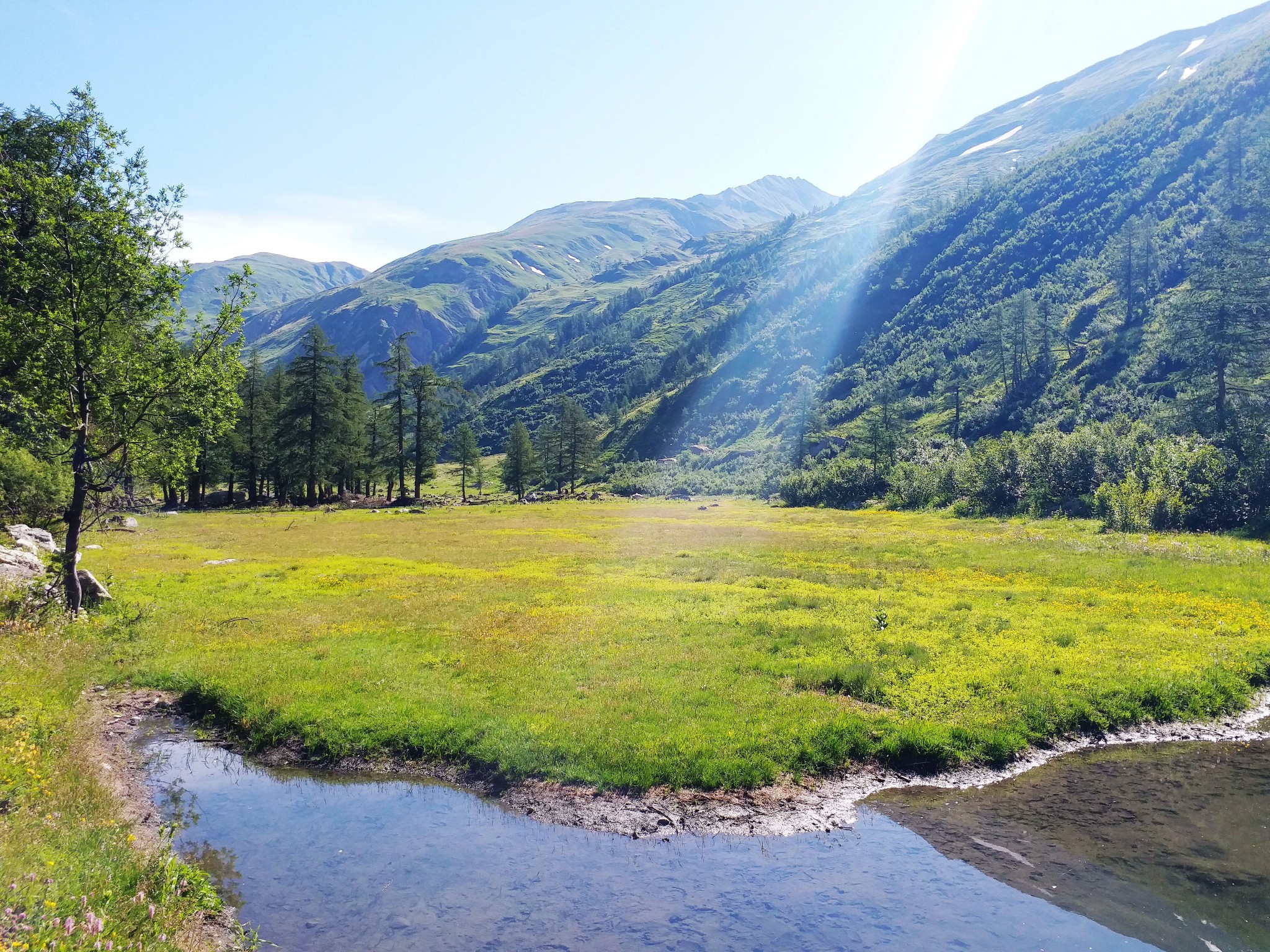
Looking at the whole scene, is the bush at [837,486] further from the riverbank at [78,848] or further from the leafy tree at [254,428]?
the riverbank at [78,848]

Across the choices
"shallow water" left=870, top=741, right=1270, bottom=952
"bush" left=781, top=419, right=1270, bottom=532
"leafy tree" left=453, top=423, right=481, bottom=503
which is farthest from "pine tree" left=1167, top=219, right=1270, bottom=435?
"leafy tree" left=453, top=423, right=481, bottom=503

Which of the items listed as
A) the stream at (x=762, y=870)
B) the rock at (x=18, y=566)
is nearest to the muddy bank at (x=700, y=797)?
the stream at (x=762, y=870)

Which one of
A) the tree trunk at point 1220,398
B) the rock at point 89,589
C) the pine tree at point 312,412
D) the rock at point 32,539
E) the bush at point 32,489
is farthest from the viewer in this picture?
the pine tree at point 312,412

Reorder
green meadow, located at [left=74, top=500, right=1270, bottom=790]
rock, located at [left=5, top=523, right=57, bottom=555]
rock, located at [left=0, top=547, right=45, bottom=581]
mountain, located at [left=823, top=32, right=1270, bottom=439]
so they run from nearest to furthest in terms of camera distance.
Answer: green meadow, located at [left=74, top=500, right=1270, bottom=790] < rock, located at [left=0, top=547, right=45, bottom=581] < rock, located at [left=5, top=523, right=57, bottom=555] < mountain, located at [left=823, top=32, right=1270, bottom=439]

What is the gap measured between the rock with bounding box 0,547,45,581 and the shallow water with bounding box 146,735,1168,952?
14010 millimetres

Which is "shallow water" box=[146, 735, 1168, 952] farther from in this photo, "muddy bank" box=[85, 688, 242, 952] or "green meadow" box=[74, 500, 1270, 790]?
"green meadow" box=[74, 500, 1270, 790]

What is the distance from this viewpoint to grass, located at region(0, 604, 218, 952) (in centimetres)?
742

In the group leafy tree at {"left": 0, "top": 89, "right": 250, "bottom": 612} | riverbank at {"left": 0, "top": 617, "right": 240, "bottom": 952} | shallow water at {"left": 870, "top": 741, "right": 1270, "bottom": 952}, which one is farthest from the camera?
leafy tree at {"left": 0, "top": 89, "right": 250, "bottom": 612}

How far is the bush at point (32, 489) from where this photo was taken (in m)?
37.4

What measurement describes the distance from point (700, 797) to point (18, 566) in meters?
25.3

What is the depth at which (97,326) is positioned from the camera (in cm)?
1998

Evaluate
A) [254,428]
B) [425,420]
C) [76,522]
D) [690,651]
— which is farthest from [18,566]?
[425,420]

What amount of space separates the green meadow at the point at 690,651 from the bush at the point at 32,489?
4.88 metres

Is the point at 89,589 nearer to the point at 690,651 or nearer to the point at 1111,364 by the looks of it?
the point at 690,651
